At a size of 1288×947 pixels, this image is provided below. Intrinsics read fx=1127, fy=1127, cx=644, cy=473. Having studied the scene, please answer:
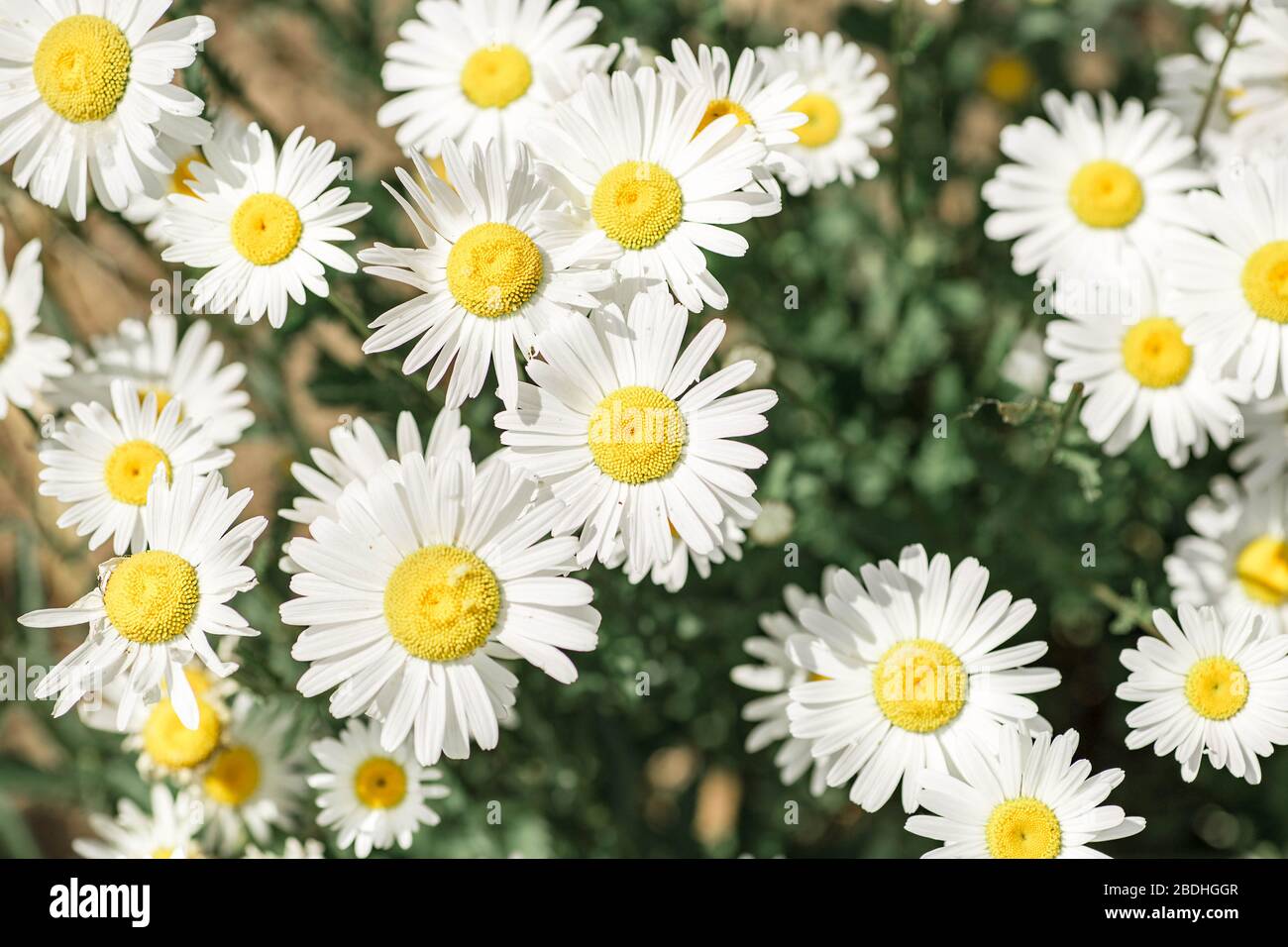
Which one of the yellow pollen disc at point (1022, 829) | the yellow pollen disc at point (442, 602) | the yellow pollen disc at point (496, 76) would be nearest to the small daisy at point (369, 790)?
the yellow pollen disc at point (442, 602)

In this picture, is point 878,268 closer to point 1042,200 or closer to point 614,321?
point 1042,200

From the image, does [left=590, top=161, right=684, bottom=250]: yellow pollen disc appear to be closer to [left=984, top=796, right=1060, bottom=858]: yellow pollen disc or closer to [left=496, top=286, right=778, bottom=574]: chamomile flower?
[left=496, top=286, right=778, bottom=574]: chamomile flower

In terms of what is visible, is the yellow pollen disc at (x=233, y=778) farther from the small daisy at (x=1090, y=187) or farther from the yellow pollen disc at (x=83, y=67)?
the small daisy at (x=1090, y=187)

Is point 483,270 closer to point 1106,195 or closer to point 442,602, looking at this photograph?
point 442,602
